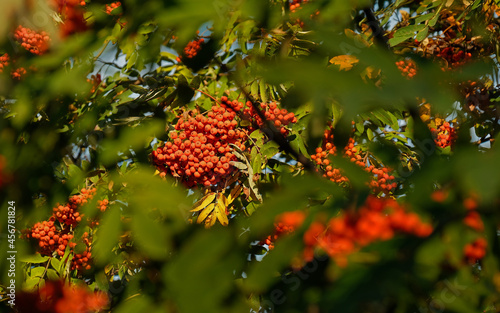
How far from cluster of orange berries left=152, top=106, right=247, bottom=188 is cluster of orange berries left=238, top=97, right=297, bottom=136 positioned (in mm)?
122

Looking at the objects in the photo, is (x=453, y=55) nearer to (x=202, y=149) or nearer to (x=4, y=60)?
(x=202, y=149)

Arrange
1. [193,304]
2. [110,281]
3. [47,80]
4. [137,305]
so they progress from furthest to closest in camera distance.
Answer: [110,281] → [47,80] → [137,305] → [193,304]

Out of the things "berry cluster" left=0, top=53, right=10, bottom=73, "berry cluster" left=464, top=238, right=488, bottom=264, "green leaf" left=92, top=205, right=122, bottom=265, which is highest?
"berry cluster" left=0, top=53, right=10, bottom=73

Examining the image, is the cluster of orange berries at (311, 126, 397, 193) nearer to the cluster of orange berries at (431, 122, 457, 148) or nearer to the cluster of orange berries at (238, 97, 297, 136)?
the cluster of orange berries at (238, 97, 297, 136)

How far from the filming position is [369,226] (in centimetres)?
78

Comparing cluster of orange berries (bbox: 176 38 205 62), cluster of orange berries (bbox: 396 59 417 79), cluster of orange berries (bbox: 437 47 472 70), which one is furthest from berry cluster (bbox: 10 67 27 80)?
cluster of orange berries (bbox: 437 47 472 70)

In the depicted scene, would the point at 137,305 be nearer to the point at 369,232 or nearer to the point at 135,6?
the point at 369,232

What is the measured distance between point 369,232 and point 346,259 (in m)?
0.12

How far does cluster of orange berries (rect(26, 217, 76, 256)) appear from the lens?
2.27m

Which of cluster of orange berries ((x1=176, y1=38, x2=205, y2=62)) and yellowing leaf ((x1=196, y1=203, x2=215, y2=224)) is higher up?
cluster of orange berries ((x1=176, y1=38, x2=205, y2=62))

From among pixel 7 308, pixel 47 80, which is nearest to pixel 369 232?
pixel 47 80

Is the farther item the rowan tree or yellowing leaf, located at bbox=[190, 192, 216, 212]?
yellowing leaf, located at bbox=[190, 192, 216, 212]

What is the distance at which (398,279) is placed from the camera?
0.63 meters

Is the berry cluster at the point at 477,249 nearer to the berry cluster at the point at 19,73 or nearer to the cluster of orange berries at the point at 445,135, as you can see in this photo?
the berry cluster at the point at 19,73
